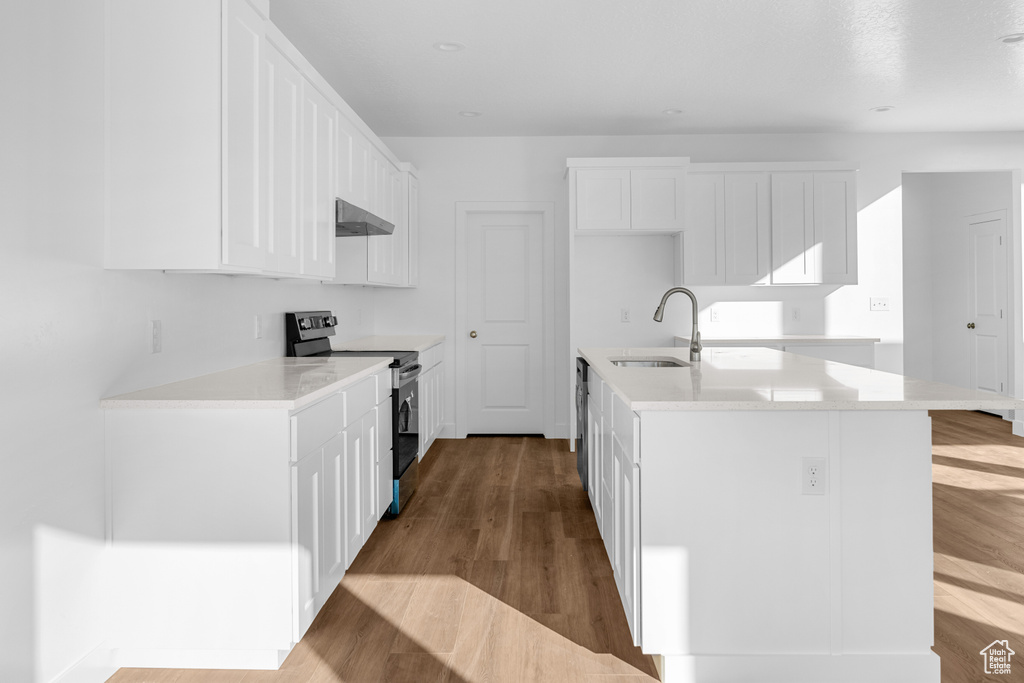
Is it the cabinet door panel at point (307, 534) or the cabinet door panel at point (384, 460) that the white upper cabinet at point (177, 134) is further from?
the cabinet door panel at point (384, 460)

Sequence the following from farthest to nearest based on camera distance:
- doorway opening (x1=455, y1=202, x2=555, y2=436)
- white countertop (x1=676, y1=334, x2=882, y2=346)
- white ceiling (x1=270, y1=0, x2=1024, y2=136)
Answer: doorway opening (x1=455, y1=202, x2=555, y2=436)
white countertop (x1=676, y1=334, x2=882, y2=346)
white ceiling (x1=270, y1=0, x2=1024, y2=136)

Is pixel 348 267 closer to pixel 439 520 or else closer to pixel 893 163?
pixel 439 520

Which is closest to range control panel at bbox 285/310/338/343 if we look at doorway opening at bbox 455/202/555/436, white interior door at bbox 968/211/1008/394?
doorway opening at bbox 455/202/555/436

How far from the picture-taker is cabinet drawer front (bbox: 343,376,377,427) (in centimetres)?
271

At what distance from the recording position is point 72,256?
198cm

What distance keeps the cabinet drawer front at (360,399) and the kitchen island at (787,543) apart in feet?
4.13

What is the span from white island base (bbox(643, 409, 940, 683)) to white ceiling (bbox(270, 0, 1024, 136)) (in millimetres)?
2234

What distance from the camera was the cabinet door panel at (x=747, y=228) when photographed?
5.21 metres

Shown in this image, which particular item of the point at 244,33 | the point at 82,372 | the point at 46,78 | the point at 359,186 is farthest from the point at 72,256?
the point at 359,186

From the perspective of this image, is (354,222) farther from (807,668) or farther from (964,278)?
(964,278)

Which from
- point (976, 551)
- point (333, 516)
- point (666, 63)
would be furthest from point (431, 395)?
point (976, 551)

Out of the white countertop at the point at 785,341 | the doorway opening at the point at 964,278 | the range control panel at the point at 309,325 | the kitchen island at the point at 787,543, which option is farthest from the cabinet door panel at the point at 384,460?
the doorway opening at the point at 964,278

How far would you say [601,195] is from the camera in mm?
5070

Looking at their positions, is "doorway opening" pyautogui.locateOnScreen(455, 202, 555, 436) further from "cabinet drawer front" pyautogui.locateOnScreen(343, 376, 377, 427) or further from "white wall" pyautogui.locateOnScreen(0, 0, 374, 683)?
"white wall" pyautogui.locateOnScreen(0, 0, 374, 683)
